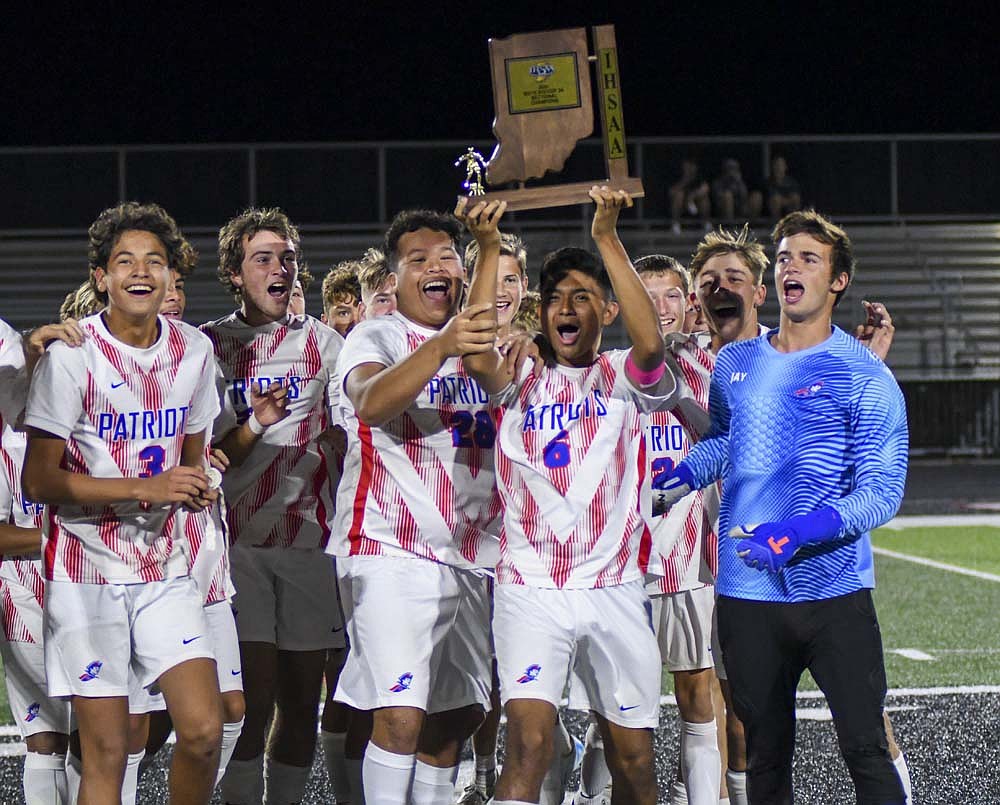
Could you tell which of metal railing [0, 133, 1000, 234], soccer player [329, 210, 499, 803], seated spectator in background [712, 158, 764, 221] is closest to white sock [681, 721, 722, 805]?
soccer player [329, 210, 499, 803]

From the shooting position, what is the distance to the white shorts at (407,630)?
4.24 meters

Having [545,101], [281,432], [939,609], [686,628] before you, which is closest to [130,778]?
[281,432]

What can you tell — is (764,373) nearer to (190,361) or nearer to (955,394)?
(190,361)

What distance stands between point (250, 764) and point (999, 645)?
17.7 feet

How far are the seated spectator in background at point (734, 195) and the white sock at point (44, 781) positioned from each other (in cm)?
1683

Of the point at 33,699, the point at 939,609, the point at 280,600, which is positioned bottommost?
the point at 939,609

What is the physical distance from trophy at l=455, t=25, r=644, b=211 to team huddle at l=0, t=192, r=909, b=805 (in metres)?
0.24

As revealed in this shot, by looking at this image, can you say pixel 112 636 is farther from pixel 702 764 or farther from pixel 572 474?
pixel 702 764

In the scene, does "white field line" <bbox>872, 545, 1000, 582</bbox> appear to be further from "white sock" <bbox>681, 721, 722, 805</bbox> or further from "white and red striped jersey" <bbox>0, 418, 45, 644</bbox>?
"white and red striped jersey" <bbox>0, 418, 45, 644</bbox>

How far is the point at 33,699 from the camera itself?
A: 4688mm

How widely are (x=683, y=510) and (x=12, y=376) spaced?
93.6 inches

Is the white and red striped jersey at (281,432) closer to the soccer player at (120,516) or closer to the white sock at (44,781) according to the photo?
the soccer player at (120,516)

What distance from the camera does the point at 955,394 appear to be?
20609 millimetres

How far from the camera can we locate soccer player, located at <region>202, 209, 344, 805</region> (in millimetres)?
5027
